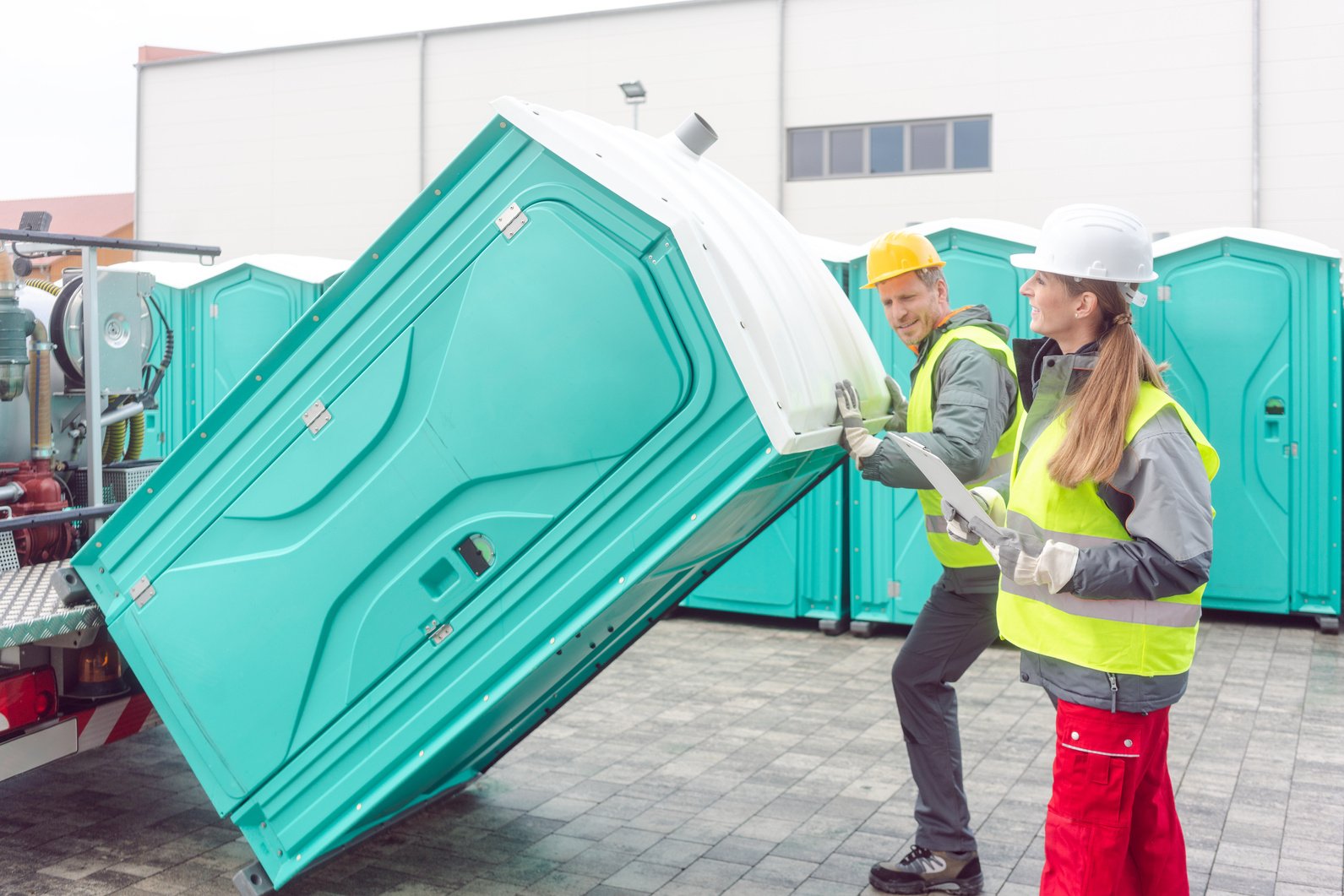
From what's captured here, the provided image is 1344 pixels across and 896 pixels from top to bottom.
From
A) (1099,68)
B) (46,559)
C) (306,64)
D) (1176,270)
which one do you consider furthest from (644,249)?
(306,64)

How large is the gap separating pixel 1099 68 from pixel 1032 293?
1709 centimetres

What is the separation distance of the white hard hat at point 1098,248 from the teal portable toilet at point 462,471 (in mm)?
683

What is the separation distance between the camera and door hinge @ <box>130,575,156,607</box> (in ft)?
11.2

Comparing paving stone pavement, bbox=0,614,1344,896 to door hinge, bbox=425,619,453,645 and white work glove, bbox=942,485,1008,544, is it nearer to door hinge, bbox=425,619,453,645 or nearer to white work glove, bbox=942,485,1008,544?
door hinge, bbox=425,619,453,645

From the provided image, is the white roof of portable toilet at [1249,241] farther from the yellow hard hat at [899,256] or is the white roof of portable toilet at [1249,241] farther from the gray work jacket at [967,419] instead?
the gray work jacket at [967,419]

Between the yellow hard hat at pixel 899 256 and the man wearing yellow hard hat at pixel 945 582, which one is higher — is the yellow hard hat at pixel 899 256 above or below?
above

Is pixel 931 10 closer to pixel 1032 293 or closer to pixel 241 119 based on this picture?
pixel 241 119

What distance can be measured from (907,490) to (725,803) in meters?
3.37

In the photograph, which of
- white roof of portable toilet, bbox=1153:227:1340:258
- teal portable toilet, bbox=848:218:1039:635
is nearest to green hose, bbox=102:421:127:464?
teal portable toilet, bbox=848:218:1039:635

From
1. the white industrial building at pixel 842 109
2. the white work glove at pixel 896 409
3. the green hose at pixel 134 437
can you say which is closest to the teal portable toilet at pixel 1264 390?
the white work glove at pixel 896 409

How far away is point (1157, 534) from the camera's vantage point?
2426mm

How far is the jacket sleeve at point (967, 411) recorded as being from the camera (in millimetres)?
3523

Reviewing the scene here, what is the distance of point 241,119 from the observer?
2441cm

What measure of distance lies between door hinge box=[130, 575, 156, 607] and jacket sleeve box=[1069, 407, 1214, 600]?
2472mm
